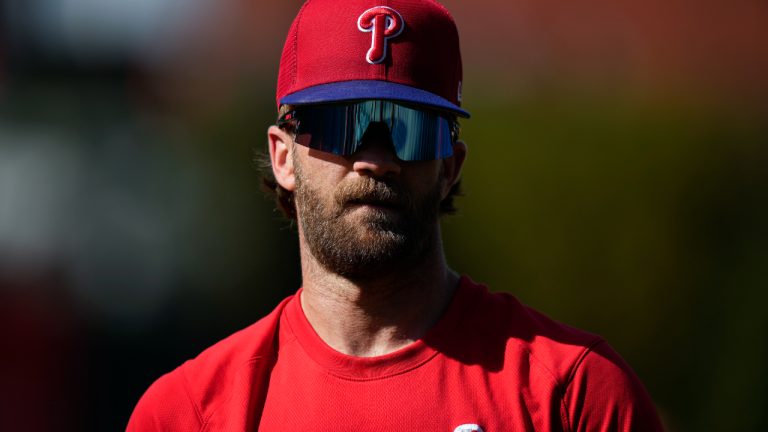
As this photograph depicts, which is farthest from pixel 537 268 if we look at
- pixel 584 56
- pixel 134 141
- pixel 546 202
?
pixel 134 141

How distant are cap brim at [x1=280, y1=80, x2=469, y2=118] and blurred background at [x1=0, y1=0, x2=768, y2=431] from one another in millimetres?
3701

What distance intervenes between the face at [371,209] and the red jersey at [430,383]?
A: 256mm

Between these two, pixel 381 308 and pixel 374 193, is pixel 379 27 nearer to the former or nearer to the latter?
pixel 374 193

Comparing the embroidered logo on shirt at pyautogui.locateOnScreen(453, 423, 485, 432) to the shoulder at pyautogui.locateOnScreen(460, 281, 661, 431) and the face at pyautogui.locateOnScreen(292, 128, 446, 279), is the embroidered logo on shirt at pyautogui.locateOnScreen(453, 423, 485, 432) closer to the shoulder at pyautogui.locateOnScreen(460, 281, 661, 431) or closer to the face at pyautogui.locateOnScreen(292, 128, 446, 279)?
the shoulder at pyautogui.locateOnScreen(460, 281, 661, 431)

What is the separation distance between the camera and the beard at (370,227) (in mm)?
2654

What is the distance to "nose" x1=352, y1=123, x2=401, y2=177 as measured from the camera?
267 cm

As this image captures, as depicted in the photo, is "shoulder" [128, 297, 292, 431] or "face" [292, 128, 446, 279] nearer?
"face" [292, 128, 446, 279]

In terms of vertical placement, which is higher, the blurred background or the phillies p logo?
the phillies p logo

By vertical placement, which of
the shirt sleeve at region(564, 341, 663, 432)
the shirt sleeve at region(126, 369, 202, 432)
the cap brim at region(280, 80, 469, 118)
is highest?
the cap brim at region(280, 80, 469, 118)

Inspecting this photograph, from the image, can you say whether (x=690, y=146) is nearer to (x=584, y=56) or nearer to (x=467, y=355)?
(x=584, y=56)

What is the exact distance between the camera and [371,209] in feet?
8.71

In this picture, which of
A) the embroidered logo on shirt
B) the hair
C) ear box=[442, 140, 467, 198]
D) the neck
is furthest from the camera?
the hair

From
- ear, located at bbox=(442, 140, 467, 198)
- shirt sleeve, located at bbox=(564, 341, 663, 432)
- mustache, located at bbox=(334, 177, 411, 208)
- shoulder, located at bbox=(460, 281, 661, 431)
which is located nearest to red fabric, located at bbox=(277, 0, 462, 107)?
ear, located at bbox=(442, 140, 467, 198)

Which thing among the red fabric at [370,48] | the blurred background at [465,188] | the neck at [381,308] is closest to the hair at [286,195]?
the red fabric at [370,48]
